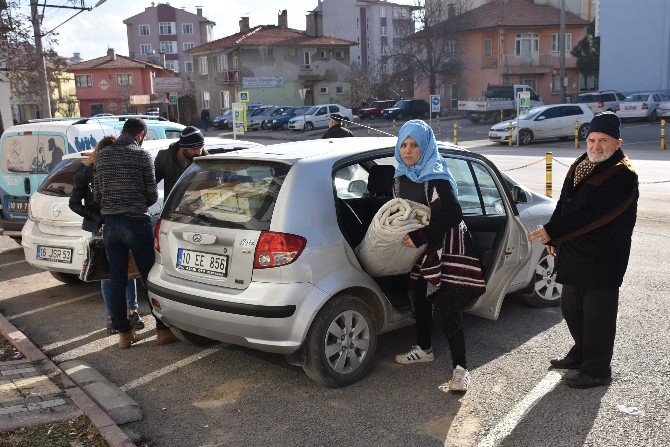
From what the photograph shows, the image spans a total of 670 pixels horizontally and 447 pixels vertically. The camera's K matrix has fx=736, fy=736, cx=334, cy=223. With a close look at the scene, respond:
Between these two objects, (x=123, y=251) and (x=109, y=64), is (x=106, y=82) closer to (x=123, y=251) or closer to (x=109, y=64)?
(x=109, y=64)

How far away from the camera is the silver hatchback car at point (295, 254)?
4.77 m

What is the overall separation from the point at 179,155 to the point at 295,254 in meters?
2.53

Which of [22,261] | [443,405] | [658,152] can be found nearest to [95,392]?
[443,405]

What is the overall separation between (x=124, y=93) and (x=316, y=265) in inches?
3090

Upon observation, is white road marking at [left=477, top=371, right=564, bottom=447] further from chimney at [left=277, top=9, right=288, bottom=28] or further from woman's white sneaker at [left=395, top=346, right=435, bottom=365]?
chimney at [left=277, top=9, right=288, bottom=28]

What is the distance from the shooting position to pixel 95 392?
515cm

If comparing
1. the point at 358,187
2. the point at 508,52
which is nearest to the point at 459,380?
the point at 358,187

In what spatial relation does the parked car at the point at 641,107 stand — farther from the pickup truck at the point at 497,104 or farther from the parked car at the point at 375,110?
the parked car at the point at 375,110

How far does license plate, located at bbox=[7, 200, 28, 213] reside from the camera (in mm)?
9422

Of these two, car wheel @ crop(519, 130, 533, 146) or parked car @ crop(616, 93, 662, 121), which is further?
parked car @ crop(616, 93, 662, 121)

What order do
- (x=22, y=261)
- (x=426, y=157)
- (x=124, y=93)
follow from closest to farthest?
(x=426, y=157) < (x=22, y=261) < (x=124, y=93)

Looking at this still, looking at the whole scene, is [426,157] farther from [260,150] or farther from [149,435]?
[149,435]

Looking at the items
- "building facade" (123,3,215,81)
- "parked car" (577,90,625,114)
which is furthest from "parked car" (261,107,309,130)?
"building facade" (123,3,215,81)

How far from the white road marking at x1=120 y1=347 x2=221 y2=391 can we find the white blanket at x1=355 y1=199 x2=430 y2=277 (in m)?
1.69
